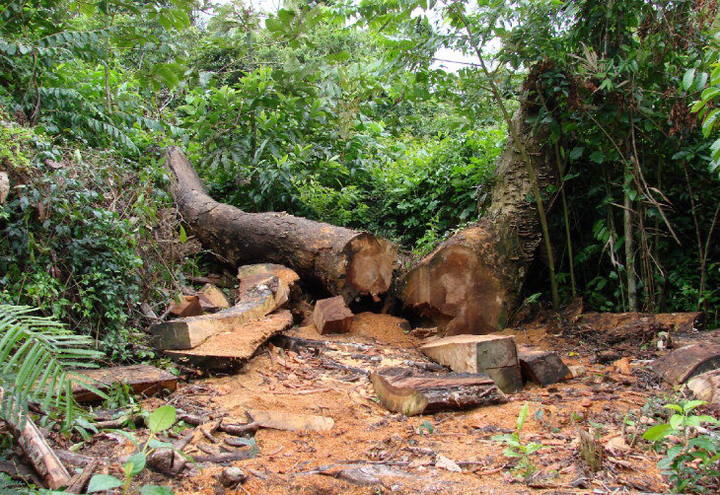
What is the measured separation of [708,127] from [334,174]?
4795 mm

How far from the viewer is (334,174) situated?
23.5 feet

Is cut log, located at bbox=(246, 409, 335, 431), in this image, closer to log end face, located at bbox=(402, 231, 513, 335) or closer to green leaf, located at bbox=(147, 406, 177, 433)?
green leaf, located at bbox=(147, 406, 177, 433)

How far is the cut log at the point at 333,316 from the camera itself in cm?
477

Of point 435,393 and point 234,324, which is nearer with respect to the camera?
point 435,393

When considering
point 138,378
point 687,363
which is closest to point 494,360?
point 687,363

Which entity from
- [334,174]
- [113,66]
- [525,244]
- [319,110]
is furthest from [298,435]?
[113,66]

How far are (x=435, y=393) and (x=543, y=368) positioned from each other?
0.97 meters

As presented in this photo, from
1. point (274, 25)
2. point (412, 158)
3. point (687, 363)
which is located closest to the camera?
point (274, 25)

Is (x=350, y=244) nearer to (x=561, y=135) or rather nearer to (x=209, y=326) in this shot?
(x=209, y=326)

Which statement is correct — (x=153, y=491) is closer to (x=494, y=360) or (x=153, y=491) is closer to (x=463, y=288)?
(x=494, y=360)

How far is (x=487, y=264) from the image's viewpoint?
5.11 m

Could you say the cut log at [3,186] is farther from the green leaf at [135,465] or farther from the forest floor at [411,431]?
the green leaf at [135,465]

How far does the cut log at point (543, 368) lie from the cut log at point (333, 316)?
63.7 inches

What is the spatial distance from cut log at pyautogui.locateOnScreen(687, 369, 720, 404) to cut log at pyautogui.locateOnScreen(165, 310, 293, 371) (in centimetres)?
269
